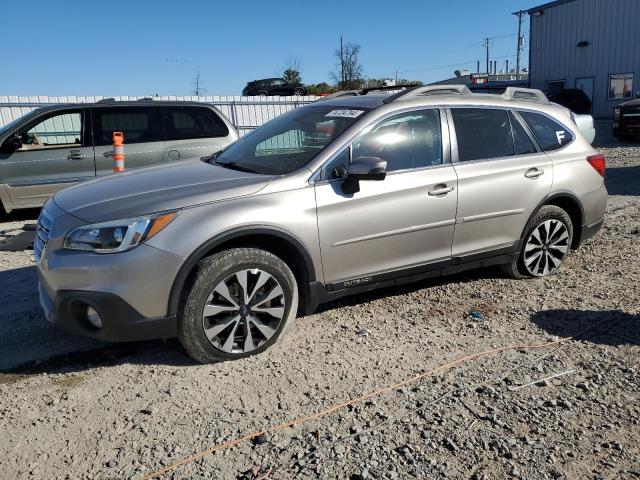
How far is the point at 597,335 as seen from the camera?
3855 mm

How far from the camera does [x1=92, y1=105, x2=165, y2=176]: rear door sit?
316 inches

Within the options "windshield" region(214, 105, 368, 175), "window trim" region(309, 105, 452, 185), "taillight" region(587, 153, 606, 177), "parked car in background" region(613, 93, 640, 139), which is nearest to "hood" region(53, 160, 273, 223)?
"windshield" region(214, 105, 368, 175)

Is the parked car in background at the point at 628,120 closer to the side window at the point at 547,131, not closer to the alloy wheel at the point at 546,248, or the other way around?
the side window at the point at 547,131

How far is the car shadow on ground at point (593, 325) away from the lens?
380 cm

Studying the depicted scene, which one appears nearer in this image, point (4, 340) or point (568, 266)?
point (4, 340)

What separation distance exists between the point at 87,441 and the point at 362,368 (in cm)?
162

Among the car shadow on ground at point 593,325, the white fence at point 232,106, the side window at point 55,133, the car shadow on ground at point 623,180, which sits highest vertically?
the white fence at point 232,106

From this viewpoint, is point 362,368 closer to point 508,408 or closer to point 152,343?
point 508,408

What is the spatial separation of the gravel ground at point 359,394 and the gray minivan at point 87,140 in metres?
3.73

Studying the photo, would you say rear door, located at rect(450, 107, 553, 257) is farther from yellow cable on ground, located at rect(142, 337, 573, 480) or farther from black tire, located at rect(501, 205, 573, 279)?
yellow cable on ground, located at rect(142, 337, 573, 480)

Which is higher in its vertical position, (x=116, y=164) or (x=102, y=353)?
(x=116, y=164)

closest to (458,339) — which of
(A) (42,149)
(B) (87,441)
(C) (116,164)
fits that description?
(B) (87,441)

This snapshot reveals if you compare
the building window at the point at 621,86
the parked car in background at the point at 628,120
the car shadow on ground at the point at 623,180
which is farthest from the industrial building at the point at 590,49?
the car shadow on ground at the point at 623,180

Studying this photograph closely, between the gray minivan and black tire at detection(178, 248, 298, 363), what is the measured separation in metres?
5.29
